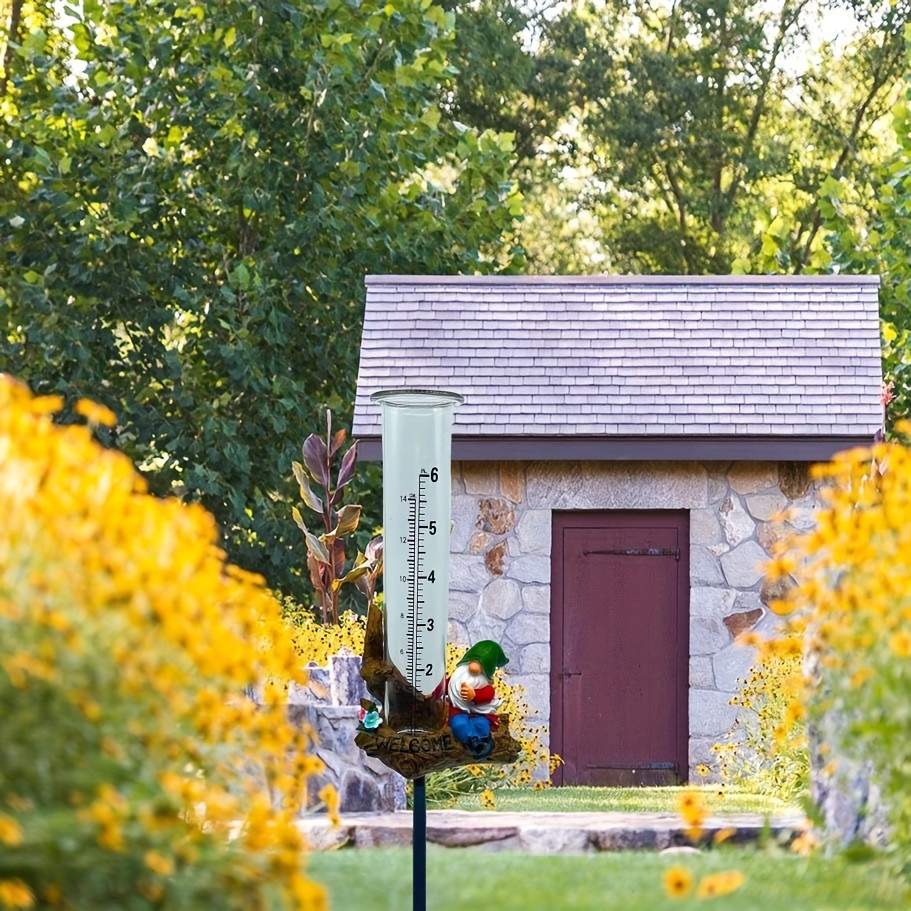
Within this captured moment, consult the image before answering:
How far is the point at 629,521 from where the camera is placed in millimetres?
11438

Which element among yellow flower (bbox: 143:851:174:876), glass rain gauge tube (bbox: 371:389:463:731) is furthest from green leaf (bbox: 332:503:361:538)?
yellow flower (bbox: 143:851:174:876)

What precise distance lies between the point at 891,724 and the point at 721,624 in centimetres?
708

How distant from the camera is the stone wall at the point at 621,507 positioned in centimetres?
1123

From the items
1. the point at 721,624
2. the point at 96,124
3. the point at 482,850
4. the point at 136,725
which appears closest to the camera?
the point at 136,725

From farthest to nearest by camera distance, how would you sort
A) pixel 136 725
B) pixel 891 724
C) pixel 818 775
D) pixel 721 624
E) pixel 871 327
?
pixel 871 327 < pixel 721 624 < pixel 818 775 < pixel 891 724 < pixel 136 725

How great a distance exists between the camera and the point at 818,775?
17.6 feet

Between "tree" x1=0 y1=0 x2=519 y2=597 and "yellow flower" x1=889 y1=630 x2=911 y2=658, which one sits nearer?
"yellow flower" x1=889 y1=630 x2=911 y2=658

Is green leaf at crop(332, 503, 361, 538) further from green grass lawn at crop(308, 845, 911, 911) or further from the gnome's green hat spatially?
green grass lawn at crop(308, 845, 911, 911)

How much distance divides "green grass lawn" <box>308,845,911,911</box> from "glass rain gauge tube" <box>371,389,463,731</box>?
0.58m

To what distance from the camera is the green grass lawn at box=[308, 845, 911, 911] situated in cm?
472

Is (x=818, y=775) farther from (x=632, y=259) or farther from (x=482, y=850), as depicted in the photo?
(x=632, y=259)

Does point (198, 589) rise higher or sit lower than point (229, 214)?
lower

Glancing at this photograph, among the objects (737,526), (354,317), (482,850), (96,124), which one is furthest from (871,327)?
(96,124)

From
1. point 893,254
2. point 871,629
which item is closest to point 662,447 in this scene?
point 893,254
